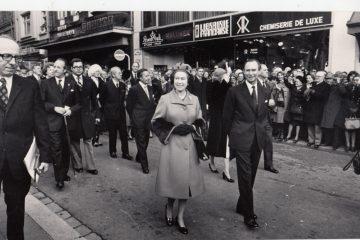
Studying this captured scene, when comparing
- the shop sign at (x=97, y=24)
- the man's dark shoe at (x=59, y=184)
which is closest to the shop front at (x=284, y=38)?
the shop sign at (x=97, y=24)

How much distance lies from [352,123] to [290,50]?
4229 mm

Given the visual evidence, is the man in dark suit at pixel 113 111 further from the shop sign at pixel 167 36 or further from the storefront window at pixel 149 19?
the storefront window at pixel 149 19

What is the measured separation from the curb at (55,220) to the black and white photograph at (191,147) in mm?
21

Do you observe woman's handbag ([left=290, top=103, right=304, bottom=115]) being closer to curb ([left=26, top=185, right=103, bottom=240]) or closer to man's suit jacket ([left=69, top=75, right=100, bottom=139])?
man's suit jacket ([left=69, top=75, right=100, bottom=139])

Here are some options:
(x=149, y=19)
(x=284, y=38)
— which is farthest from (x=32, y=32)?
(x=284, y=38)

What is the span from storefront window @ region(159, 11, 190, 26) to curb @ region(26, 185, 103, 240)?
1163 centimetres

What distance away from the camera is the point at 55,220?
3.94m

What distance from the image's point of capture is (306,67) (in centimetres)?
1065

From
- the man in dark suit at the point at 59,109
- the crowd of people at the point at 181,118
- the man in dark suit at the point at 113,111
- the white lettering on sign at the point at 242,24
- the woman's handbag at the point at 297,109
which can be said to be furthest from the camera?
the white lettering on sign at the point at 242,24

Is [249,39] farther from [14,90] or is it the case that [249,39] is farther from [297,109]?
[14,90]

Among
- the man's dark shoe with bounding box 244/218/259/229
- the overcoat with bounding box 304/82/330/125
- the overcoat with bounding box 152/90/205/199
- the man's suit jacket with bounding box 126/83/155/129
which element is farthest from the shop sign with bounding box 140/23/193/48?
the man's dark shoe with bounding box 244/218/259/229

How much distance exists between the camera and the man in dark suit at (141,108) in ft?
20.5

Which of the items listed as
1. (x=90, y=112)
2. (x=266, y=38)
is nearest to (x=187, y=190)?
(x=90, y=112)

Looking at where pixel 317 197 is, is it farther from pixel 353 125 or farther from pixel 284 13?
pixel 284 13
